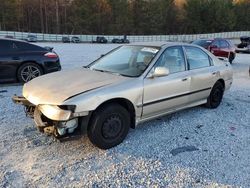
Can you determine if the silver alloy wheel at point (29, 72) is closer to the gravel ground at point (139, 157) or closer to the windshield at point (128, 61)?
the gravel ground at point (139, 157)

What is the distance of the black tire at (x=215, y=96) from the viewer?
19.8 ft

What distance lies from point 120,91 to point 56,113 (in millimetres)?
940

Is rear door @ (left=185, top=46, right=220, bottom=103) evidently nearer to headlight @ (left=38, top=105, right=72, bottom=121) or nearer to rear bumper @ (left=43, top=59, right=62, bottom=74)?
headlight @ (left=38, top=105, right=72, bottom=121)

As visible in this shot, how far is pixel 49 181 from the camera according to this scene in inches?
127

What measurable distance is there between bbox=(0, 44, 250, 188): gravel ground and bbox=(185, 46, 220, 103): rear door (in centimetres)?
61

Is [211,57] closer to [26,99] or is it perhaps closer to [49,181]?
[26,99]

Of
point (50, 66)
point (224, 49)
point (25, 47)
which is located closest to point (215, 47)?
point (224, 49)

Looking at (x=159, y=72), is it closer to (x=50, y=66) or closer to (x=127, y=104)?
(x=127, y=104)

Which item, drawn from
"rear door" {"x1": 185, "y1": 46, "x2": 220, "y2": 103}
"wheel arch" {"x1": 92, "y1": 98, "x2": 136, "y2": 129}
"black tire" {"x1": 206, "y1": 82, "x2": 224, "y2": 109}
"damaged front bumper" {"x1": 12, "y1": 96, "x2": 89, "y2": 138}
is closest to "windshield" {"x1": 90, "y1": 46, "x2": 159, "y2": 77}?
"wheel arch" {"x1": 92, "y1": 98, "x2": 136, "y2": 129}

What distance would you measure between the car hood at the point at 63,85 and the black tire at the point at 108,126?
36 cm

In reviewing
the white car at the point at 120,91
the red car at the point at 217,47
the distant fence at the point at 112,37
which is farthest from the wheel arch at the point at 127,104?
the distant fence at the point at 112,37

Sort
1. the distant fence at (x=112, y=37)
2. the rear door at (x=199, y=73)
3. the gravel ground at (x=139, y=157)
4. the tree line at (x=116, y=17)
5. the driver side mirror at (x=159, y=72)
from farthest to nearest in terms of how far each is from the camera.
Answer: the tree line at (x=116, y=17) < the distant fence at (x=112, y=37) < the rear door at (x=199, y=73) < the driver side mirror at (x=159, y=72) < the gravel ground at (x=139, y=157)

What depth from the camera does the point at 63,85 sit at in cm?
402

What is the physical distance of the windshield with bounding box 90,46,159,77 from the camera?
180 inches
